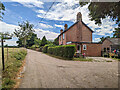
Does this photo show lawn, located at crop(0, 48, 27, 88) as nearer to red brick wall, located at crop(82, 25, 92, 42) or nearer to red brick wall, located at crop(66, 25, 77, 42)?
red brick wall, located at crop(66, 25, 77, 42)

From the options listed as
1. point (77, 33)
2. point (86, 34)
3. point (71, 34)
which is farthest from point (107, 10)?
point (86, 34)

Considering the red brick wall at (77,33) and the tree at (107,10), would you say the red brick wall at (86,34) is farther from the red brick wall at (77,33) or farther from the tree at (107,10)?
the tree at (107,10)

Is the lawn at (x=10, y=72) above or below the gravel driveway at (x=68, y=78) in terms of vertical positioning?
above

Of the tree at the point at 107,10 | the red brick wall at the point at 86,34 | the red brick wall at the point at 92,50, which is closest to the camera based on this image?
the tree at the point at 107,10

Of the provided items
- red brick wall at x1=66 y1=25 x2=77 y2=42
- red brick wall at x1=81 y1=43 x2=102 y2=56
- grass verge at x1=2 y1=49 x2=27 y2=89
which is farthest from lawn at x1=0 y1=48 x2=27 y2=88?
red brick wall at x1=66 y1=25 x2=77 y2=42

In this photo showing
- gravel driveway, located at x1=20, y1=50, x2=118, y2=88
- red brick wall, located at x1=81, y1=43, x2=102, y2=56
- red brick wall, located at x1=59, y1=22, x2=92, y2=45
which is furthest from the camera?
red brick wall, located at x1=59, y1=22, x2=92, y2=45

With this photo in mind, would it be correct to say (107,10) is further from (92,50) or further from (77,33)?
(77,33)

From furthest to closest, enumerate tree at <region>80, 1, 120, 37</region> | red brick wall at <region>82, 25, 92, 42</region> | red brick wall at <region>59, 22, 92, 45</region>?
1. red brick wall at <region>82, 25, 92, 42</region>
2. red brick wall at <region>59, 22, 92, 45</region>
3. tree at <region>80, 1, 120, 37</region>

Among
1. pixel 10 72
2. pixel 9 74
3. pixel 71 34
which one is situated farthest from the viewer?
pixel 71 34

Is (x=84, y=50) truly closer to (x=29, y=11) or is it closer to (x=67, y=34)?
(x=67, y=34)

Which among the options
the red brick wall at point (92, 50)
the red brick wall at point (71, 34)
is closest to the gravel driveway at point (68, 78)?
the red brick wall at point (92, 50)

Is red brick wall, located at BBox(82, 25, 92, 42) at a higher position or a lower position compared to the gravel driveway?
higher

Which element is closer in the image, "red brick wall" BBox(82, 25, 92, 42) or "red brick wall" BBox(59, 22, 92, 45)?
"red brick wall" BBox(59, 22, 92, 45)

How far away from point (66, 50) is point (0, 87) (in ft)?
33.8
